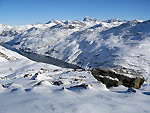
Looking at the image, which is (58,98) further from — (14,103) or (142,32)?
(142,32)

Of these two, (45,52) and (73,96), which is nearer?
(73,96)

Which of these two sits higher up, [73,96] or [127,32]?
[127,32]

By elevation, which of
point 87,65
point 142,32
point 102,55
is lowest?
point 87,65

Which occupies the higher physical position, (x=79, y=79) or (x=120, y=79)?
(x=120, y=79)

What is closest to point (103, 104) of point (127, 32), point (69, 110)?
point (69, 110)

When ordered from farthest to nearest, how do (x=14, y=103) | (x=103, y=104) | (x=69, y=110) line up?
(x=14, y=103)
(x=103, y=104)
(x=69, y=110)

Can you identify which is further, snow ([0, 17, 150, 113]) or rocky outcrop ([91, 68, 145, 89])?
rocky outcrop ([91, 68, 145, 89])

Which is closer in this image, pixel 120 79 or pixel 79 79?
pixel 120 79

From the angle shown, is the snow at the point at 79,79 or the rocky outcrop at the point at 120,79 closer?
the snow at the point at 79,79
